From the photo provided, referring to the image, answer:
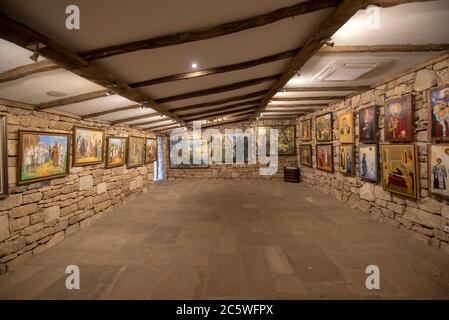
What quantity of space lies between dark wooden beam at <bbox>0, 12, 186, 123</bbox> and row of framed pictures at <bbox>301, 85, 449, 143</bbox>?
4831mm

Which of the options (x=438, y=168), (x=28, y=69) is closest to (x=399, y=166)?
(x=438, y=168)

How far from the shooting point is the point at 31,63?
7.56ft

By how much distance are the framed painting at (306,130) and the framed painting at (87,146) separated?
7573mm

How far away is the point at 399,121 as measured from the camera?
418 centimetres

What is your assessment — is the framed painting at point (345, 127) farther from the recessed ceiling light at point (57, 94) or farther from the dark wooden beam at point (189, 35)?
the recessed ceiling light at point (57, 94)

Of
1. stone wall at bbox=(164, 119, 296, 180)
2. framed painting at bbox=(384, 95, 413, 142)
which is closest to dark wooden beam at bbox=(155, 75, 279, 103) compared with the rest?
framed painting at bbox=(384, 95, 413, 142)

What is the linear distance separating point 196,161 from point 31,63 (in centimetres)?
966

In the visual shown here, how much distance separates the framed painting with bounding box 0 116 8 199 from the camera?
9.93 ft

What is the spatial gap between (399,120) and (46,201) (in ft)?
22.6

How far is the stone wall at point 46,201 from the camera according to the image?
331cm

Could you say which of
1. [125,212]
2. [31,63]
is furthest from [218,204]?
[31,63]

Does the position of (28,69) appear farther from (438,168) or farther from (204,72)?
(438,168)

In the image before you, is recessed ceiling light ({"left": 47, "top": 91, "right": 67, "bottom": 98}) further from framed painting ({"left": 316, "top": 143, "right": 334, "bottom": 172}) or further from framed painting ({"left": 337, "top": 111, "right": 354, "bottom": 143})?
framed painting ({"left": 316, "top": 143, "right": 334, "bottom": 172})
